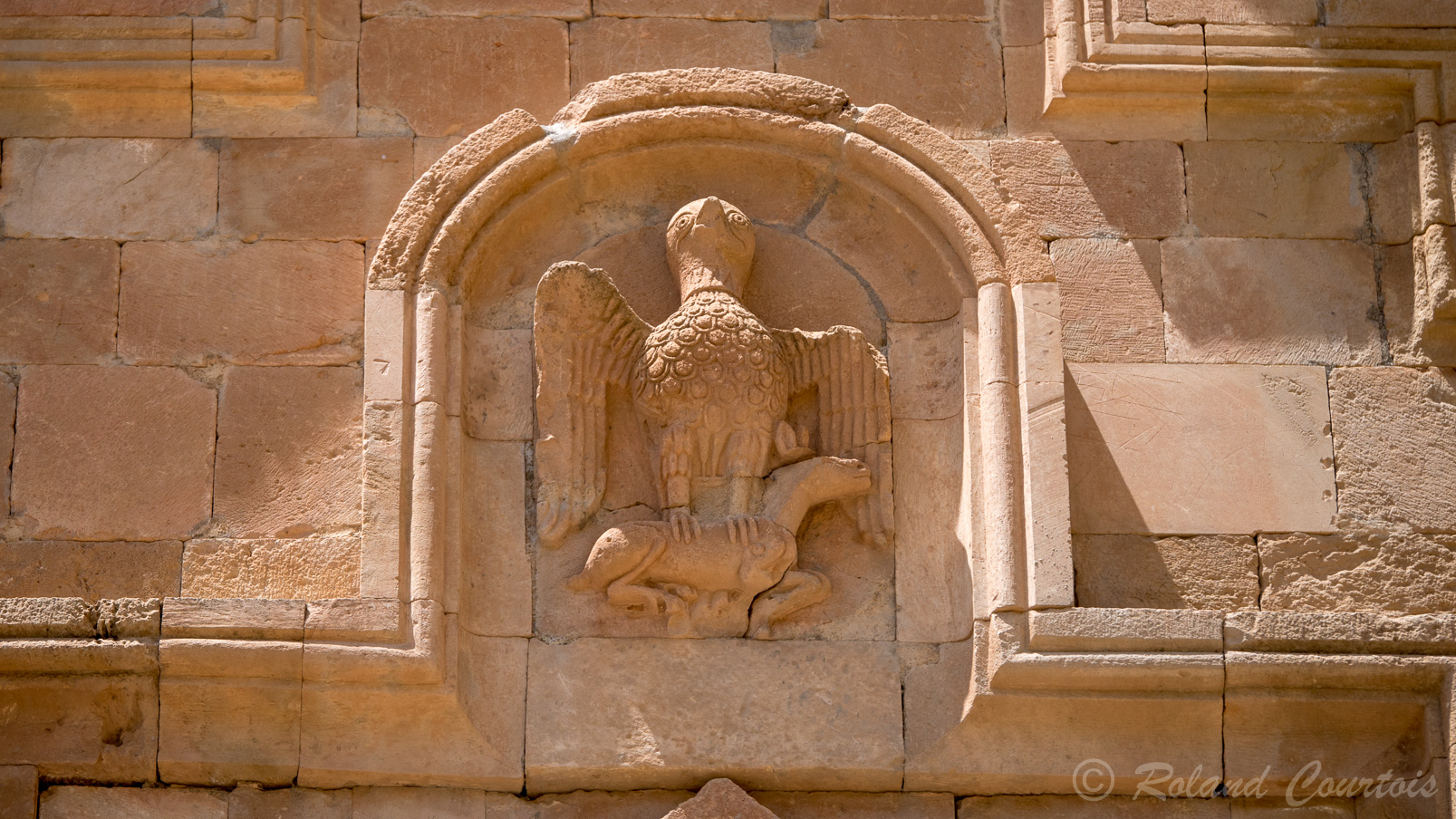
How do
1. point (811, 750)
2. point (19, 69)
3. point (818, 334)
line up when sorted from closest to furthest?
1. point (811, 750)
2. point (818, 334)
3. point (19, 69)

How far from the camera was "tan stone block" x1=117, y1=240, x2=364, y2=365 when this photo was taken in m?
5.76

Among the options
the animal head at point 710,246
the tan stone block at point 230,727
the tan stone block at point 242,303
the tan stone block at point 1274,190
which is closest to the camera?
the tan stone block at point 230,727

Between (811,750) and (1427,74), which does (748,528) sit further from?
(1427,74)

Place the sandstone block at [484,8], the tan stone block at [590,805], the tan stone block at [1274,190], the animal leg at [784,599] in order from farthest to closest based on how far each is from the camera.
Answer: the sandstone block at [484,8], the tan stone block at [1274,190], the animal leg at [784,599], the tan stone block at [590,805]

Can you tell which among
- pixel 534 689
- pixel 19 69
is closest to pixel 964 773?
pixel 534 689

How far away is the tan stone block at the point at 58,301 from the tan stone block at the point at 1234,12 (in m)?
3.76

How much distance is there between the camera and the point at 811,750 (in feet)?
17.3

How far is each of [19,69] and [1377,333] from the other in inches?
190

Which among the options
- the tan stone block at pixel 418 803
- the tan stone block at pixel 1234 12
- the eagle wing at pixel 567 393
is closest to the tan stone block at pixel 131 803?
the tan stone block at pixel 418 803

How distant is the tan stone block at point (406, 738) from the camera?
520 centimetres

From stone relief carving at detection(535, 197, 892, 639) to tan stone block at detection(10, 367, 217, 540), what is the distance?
119 cm

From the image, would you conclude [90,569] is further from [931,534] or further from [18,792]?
[931,534]

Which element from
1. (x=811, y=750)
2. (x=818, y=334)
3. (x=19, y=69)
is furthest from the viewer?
(x=19, y=69)

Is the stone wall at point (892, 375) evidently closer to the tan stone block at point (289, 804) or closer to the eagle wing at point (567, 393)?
the tan stone block at point (289, 804)
